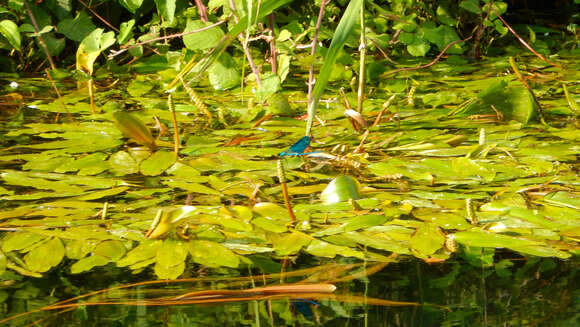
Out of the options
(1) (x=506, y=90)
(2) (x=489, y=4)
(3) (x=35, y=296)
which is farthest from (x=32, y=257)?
(2) (x=489, y=4)

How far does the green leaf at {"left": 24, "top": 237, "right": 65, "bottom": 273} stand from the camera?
0.88 metres

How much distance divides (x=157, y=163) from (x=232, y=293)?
0.60 meters

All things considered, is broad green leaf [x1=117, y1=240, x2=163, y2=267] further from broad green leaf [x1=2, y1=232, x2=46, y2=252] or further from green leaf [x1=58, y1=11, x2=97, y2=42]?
green leaf [x1=58, y1=11, x2=97, y2=42]

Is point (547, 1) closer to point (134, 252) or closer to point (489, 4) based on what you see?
point (489, 4)

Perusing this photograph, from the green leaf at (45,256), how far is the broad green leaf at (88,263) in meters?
0.03

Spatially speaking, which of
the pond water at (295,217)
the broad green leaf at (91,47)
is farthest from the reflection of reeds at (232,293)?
the broad green leaf at (91,47)

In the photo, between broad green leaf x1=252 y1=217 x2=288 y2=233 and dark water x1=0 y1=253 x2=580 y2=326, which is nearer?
dark water x1=0 y1=253 x2=580 y2=326

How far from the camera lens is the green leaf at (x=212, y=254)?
88cm

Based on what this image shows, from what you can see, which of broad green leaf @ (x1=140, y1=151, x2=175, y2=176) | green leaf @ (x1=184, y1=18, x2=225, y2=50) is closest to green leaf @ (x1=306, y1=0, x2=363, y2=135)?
broad green leaf @ (x1=140, y1=151, x2=175, y2=176)

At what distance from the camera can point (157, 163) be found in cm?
133

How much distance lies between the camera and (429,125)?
5.34 feet

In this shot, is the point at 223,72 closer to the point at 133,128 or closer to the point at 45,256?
the point at 133,128

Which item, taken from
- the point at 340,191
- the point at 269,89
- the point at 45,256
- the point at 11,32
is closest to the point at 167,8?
the point at 269,89

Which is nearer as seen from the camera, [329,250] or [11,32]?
[329,250]
